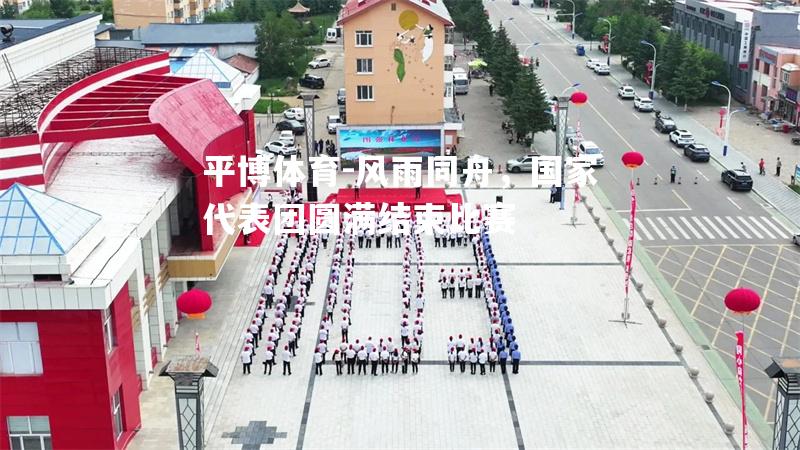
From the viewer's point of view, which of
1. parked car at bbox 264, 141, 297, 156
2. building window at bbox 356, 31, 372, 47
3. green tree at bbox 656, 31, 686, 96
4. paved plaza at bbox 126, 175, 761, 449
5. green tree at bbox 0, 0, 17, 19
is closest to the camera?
paved plaza at bbox 126, 175, 761, 449

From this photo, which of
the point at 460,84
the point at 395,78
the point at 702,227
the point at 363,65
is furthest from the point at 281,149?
the point at 702,227

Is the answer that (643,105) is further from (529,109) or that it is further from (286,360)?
(286,360)

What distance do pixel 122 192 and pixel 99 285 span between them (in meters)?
7.59

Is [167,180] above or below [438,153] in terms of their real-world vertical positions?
above

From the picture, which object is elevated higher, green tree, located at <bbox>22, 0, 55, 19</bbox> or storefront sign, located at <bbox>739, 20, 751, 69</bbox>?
green tree, located at <bbox>22, 0, 55, 19</bbox>

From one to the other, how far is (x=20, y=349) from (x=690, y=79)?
47940 millimetres

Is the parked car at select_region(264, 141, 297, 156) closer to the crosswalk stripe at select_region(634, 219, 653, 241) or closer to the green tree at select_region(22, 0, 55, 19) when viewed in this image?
the crosswalk stripe at select_region(634, 219, 653, 241)

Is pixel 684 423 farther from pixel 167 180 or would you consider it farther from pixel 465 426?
pixel 167 180

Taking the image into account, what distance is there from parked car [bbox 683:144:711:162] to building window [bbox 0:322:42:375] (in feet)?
121

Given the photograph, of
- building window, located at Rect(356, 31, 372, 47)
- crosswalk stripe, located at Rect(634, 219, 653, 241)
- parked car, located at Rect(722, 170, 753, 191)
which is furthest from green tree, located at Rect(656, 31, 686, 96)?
building window, located at Rect(356, 31, 372, 47)

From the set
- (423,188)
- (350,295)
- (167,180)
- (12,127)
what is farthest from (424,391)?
(423,188)

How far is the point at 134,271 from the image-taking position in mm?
25047

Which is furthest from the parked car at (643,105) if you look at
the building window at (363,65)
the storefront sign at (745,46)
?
the building window at (363,65)

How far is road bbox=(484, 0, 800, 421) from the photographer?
3034cm
